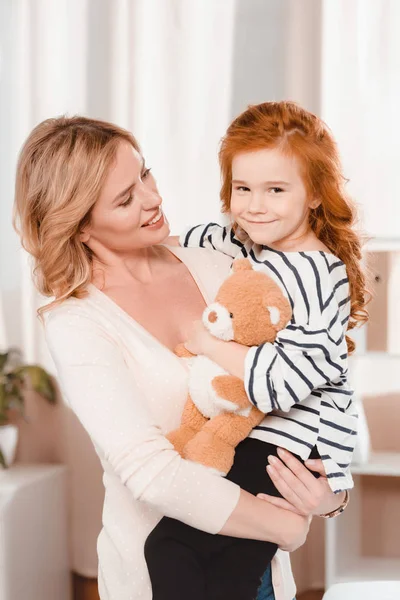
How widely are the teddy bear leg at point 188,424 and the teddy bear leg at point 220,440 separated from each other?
0.12 feet

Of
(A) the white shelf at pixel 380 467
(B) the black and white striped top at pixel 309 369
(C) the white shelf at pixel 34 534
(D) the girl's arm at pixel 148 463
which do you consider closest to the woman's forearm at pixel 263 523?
(D) the girl's arm at pixel 148 463

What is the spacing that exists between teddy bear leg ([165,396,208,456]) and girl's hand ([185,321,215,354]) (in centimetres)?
9

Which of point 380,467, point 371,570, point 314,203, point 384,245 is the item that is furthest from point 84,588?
point 314,203

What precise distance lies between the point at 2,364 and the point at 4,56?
3.82ft

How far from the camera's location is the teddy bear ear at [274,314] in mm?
1427

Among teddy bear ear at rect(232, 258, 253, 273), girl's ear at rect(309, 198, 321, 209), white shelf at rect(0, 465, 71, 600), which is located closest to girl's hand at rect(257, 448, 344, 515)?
teddy bear ear at rect(232, 258, 253, 273)

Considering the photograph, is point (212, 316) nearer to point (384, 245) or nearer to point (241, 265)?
point (241, 265)

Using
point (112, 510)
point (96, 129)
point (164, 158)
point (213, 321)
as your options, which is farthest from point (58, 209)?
point (164, 158)

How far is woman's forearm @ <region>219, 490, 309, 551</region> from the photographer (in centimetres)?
140

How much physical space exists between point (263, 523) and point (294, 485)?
3.4 inches

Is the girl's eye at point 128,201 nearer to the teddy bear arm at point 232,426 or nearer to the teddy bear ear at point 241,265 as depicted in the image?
the teddy bear ear at point 241,265

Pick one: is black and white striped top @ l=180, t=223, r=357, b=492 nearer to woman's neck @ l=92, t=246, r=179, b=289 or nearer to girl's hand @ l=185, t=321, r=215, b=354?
girl's hand @ l=185, t=321, r=215, b=354

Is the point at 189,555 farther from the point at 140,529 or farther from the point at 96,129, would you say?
the point at 96,129

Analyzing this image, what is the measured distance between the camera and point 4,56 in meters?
3.21
